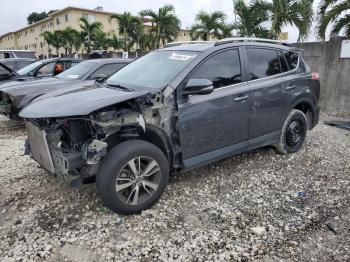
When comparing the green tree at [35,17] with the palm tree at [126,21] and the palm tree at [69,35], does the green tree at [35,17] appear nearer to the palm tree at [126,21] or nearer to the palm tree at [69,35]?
the palm tree at [69,35]

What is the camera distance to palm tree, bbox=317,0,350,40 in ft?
28.5

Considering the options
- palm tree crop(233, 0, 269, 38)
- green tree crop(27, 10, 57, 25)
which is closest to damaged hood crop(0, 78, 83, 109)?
palm tree crop(233, 0, 269, 38)

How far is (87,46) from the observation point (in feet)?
124

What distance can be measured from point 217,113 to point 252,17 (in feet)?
30.5

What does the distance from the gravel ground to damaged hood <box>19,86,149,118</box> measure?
2.69 ft

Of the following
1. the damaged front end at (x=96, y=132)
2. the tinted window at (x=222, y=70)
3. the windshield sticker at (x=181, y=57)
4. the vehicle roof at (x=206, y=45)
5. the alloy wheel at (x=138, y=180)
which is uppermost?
the vehicle roof at (x=206, y=45)

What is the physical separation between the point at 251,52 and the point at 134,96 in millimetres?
2027

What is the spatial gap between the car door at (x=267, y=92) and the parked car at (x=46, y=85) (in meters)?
2.77

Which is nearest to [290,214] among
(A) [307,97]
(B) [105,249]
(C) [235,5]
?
(B) [105,249]

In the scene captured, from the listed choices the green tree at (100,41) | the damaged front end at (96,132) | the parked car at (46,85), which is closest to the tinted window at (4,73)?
the parked car at (46,85)

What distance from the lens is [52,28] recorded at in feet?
199

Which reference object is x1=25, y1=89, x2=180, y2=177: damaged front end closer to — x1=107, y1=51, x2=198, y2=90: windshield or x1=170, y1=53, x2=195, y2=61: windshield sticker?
x1=107, y1=51, x2=198, y2=90: windshield

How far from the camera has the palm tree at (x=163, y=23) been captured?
25.9m

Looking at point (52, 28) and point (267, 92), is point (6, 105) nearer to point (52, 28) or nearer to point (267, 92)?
point (267, 92)
